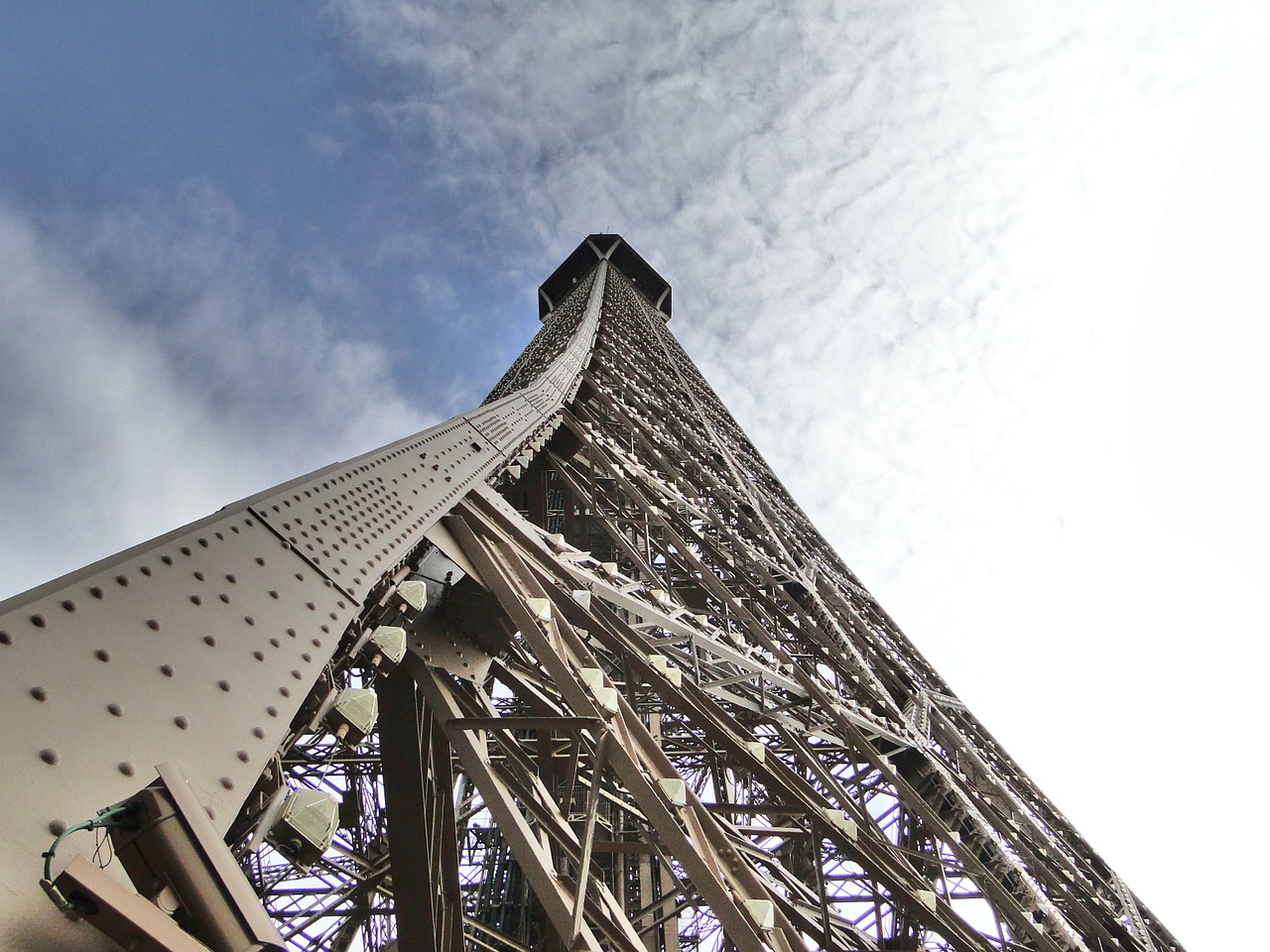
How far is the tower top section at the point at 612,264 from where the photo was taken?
45.6 metres

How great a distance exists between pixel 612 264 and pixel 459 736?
4460 cm

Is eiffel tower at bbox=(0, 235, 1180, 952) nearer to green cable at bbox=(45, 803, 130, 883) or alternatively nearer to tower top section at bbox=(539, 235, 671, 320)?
green cable at bbox=(45, 803, 130, 883)

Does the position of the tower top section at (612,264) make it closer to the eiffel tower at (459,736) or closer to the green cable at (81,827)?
the eiffel tower at (459,736)

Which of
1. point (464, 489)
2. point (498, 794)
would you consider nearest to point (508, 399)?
point (464, 489)

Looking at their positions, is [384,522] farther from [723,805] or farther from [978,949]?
[978,949]

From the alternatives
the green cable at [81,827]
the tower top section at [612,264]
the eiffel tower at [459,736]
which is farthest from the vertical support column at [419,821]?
the tower top section at [612,264]

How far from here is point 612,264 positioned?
4641cm

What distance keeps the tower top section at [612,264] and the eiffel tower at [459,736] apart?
3545cm

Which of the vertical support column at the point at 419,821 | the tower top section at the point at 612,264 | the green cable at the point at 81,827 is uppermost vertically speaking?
the tower top section at the point at 612,264

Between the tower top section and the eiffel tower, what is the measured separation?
35445 mm

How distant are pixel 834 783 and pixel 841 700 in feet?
7.99

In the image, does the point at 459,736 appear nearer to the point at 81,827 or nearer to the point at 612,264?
the point at 81,827

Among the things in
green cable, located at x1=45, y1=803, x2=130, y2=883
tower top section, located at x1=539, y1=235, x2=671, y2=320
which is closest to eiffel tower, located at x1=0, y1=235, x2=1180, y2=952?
green cable, located at x1=45, y1=803, x2=130, y2=883

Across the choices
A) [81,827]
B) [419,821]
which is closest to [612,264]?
[419,821]
